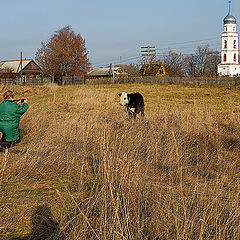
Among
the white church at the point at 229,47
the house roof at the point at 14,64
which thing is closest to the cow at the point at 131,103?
the house roof at the point at 14,64

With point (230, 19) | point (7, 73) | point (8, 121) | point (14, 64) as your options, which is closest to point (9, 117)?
point (8, 121)

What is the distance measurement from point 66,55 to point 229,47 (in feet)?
178

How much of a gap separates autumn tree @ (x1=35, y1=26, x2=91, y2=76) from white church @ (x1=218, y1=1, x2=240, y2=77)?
4851 cm

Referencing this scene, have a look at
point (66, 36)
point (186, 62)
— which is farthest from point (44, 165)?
point (186, 62)

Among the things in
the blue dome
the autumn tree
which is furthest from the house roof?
the blue dome

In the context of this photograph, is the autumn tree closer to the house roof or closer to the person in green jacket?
the house roof

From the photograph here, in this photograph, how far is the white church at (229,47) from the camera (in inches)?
3679

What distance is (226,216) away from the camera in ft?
12.5

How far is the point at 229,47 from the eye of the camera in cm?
9388

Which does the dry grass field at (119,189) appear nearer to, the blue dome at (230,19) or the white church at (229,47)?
the white church at (229,47)

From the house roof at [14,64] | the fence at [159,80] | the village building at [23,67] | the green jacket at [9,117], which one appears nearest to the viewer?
the green jacket at [9,117]

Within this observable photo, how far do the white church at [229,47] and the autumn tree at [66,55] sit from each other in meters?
48.5

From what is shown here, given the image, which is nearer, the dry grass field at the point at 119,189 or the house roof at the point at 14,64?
the dry grass field at the point at 119,189

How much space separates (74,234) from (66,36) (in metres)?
57.2
